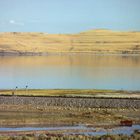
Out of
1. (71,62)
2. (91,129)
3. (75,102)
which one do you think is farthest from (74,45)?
(91,129)

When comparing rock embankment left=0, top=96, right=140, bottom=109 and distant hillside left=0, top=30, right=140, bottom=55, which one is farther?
distant hillside left=0, top=30, right=140, bottom=55

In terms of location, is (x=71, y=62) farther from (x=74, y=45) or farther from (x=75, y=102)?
(x=74, y=45)

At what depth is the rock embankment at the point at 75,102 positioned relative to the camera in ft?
97.6

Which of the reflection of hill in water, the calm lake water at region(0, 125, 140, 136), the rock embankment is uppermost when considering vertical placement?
the reflection of hill in water

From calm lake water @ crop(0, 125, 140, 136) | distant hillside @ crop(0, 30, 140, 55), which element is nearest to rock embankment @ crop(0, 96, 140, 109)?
calm lake water @ crop(0, 125, 140, 136)

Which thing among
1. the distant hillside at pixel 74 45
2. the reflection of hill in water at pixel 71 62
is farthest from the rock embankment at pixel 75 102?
the distant hillside at pixel 74 45

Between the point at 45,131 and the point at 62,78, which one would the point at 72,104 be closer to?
the point at 45,131

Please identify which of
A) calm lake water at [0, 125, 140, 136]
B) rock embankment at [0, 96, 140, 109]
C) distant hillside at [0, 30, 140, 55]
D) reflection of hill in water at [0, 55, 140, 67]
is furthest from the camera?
distant hillside at [0, 30, 140, 55]

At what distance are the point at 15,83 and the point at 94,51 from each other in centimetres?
12441

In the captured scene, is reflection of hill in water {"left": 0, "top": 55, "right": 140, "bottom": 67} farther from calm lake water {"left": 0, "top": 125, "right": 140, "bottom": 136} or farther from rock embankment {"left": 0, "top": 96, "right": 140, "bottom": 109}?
calm lake water {"left": 0, "top": 125, "right": 140, "bottom": 136}

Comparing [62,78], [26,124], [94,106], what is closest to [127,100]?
[94,106]

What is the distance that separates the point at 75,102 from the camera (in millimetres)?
30500

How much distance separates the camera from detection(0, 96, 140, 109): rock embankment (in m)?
29.8

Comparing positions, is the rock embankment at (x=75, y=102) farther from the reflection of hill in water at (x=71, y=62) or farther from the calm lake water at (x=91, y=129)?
the reflection of hill in water at (x=71, y=62)
